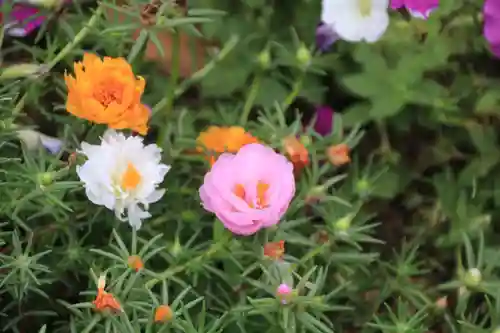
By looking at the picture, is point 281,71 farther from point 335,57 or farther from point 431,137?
point 431,137

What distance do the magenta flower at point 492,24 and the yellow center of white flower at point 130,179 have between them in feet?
1.43

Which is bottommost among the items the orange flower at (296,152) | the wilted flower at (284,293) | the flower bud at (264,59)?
the wilted flower at (284,293)

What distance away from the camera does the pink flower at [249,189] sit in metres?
0.61

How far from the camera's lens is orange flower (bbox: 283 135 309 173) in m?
0.71

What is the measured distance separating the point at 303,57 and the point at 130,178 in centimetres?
25

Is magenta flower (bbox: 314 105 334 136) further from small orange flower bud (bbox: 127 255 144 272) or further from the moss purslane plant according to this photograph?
small orange flower bud (bbox: 127 255 144 272)

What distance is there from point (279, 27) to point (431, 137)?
23 cm

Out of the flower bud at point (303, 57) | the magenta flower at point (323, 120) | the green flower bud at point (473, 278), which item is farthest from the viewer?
the magenta flower at point (323, 120)

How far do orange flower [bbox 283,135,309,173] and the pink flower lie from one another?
0.04m

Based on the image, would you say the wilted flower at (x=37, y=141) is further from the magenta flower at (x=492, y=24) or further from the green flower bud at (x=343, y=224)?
the magenta flower at (x=492, y=24)

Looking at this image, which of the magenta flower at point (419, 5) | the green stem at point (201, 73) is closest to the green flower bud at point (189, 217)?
the green stem at point (201, 73)

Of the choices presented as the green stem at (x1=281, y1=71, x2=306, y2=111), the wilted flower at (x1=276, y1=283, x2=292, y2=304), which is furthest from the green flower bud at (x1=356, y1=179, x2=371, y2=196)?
the wilted flower at (x1=276, y1=283, x2=292, y2=304)

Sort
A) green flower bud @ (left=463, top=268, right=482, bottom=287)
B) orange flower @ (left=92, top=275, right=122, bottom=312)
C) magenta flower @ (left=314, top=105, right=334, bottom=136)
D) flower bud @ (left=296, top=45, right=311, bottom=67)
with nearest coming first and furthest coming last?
orange flower @ (left=92, top=275, right=122, bottom=312) → green flower bud @ (left=463, top=268, right=482, bottom=287) → flower bud @ (left=296, top=45, right=311, bottom=67) → magenta flower @ (left=314, top=105, right=334, bottom=136)

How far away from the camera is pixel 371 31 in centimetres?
86
